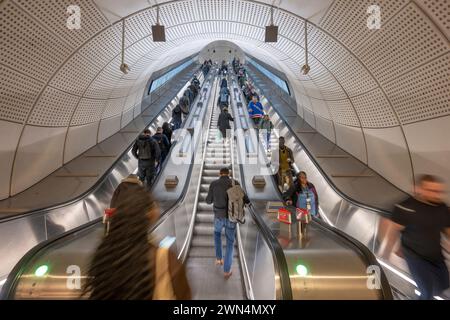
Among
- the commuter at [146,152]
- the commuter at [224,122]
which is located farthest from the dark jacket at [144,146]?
the commuter at [224,122]

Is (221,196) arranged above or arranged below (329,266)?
above

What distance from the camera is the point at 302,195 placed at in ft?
15.4

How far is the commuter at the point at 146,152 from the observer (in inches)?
242

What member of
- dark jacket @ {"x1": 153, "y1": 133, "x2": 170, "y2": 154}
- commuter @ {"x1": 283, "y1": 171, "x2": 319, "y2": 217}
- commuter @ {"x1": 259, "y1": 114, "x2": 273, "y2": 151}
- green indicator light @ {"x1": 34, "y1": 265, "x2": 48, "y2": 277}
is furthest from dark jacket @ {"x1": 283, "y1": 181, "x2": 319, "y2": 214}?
commuter @ {"x1": 259, "y1": 114, "x2": 273, "y2": 151}

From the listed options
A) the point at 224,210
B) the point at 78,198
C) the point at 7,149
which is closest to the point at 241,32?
the point at 224,210

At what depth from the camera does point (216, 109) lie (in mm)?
15508

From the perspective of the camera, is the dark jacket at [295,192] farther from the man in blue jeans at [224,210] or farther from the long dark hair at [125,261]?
the long dark hair at [125,261]

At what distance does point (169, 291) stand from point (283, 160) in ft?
Answer: 18.2

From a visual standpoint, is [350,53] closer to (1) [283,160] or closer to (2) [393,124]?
(2) [393,124]

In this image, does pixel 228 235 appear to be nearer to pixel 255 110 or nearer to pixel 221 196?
pixel 221 196

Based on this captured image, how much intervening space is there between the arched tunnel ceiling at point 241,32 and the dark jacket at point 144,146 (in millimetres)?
1958

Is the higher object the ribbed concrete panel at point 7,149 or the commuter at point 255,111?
the commuter at point 255,111

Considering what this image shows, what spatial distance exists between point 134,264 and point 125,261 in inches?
1.6

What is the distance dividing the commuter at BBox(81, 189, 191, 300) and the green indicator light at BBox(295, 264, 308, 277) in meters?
1.77
